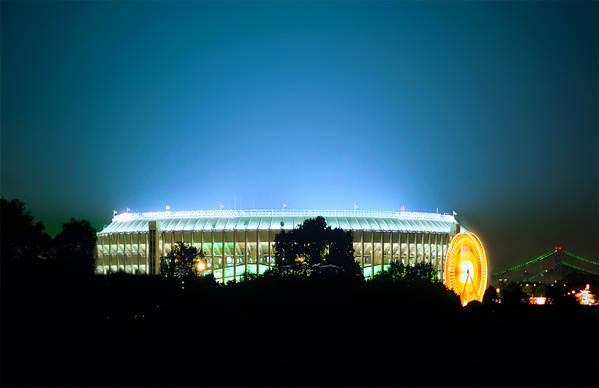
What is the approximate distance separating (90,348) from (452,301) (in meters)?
37.5

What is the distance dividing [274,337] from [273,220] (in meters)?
85.6

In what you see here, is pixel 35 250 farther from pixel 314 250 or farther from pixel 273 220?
pixel 273 220

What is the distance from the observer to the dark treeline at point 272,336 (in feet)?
91.2

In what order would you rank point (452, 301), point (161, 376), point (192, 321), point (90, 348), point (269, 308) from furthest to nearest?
point (452, 301) < point (269, 308) < point (192, 321) < point (90, 348) < point (161, 376)

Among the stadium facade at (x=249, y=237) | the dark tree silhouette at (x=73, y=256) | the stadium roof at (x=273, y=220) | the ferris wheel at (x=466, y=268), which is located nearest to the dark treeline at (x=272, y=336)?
the dark tree silhouette at (x=73, y=256)

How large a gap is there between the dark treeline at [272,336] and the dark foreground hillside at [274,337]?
0.09 metres

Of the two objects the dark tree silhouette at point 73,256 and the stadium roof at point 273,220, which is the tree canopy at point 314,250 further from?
the dark tree silhouette at point 73,256

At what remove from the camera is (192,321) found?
46844 millimetres

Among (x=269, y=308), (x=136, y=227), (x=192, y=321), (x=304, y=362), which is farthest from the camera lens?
(x=136, y=227)

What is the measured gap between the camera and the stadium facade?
125m

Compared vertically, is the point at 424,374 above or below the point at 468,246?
below

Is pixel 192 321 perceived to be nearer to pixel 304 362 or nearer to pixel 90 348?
pixel 90 348

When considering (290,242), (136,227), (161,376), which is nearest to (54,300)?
(161,376)

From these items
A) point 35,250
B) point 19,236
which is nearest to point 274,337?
point 35,250
